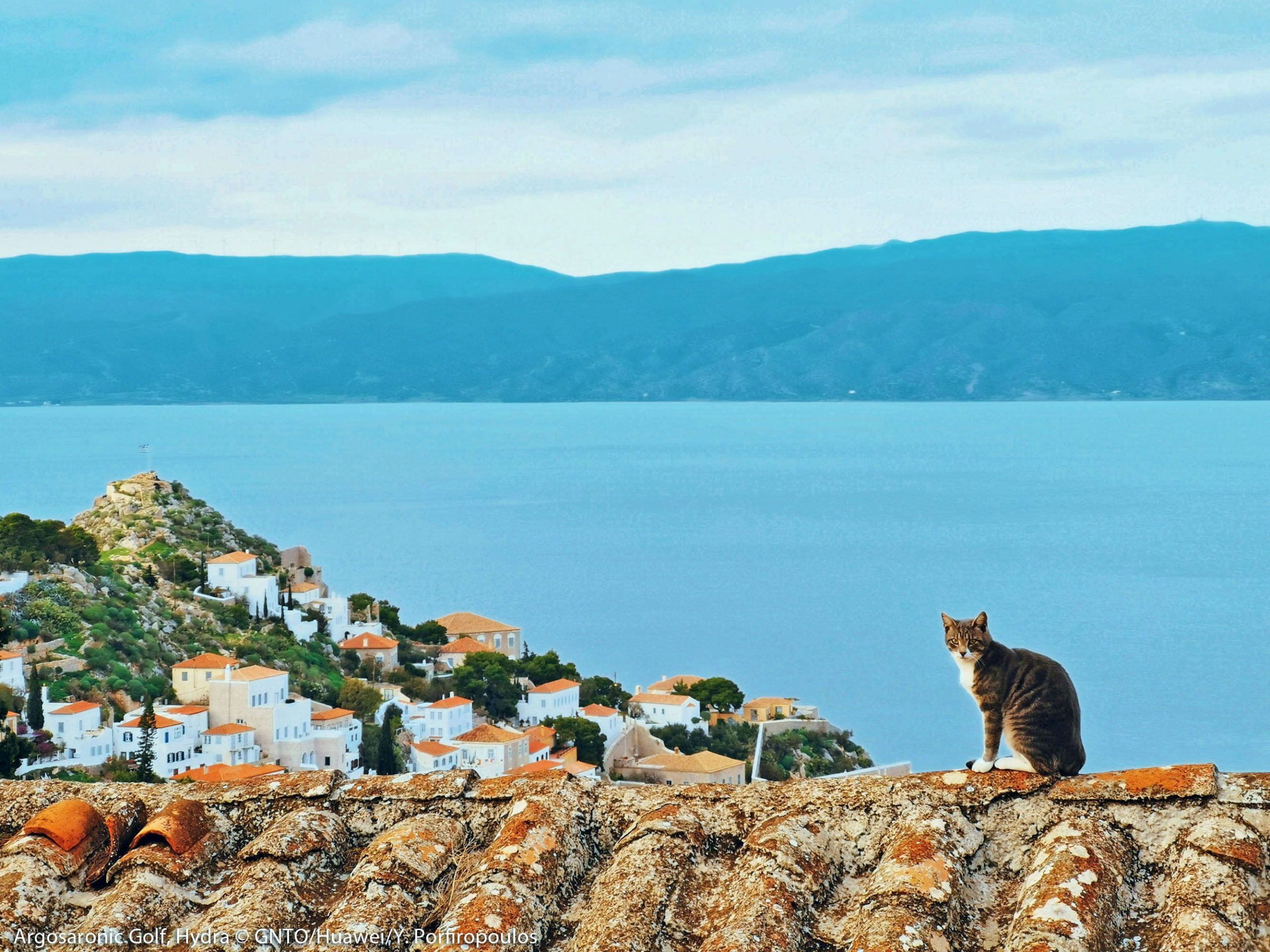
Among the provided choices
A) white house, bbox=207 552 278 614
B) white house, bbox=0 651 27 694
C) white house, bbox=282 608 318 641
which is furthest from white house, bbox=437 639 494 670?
white house, bbox=0 651 27 694

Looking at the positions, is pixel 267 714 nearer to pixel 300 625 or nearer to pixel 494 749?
pixel 494 749

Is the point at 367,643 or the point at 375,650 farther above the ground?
the point at 367,643

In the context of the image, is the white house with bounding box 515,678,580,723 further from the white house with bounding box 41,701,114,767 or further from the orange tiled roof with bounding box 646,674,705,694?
the white house with bounding box 41,701,114,767

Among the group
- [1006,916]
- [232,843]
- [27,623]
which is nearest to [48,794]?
[232,843]

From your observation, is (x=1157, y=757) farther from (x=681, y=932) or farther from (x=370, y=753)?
(x=681, y=932)

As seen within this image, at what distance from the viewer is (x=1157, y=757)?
145 feet

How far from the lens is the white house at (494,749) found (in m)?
30.5

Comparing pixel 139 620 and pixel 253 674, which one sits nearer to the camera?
pixel 253 674

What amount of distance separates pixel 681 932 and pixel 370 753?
30.3 meters

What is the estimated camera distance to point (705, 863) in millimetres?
3646

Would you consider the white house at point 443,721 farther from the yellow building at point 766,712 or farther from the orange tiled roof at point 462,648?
the orange tiled roof at point 462,648

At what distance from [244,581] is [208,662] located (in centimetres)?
1039

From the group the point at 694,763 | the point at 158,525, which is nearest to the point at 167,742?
the point at 694,763

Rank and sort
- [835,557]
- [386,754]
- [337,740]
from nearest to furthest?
[386,754], [337,740], [835,557]
